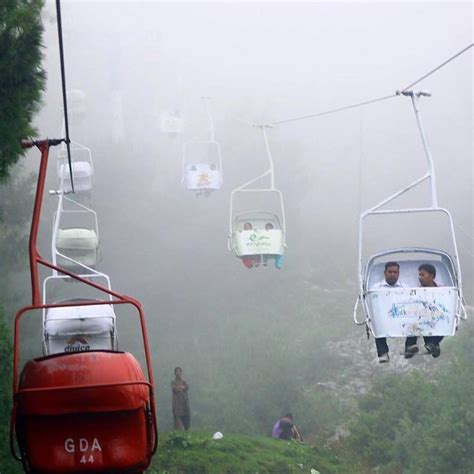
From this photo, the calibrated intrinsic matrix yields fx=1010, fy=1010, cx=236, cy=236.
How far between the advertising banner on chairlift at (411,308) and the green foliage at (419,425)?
6782 mm

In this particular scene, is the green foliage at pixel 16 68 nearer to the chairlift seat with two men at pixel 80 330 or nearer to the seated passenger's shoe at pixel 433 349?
the chairlift seat with two men at pixel 80 330

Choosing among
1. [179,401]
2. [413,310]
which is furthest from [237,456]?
[413,310]

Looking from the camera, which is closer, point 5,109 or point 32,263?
point 32,263

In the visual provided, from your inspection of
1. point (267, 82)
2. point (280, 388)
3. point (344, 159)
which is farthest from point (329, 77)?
point (280, 388)

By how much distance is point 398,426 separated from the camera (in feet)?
61.0

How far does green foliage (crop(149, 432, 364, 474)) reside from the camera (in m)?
13.8

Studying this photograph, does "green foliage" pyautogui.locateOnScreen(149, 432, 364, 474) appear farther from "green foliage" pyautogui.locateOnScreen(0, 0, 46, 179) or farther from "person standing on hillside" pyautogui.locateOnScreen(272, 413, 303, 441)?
"green foliage" pyautogui.locateOnScreen(0, 0, 46, 179)

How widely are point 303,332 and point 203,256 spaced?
8.43 meters

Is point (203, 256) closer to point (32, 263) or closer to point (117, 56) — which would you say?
point (117, 56)

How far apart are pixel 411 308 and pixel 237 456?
5.35 meters

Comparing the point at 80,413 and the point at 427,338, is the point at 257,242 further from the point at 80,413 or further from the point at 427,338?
the point at 80,413

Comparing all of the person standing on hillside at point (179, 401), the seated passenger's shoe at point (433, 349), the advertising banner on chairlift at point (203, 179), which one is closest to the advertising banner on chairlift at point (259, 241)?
the person standing on hillside at point (179, 401)

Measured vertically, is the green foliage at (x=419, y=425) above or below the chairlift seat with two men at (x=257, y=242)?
below

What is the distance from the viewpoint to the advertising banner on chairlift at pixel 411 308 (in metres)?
10.4
